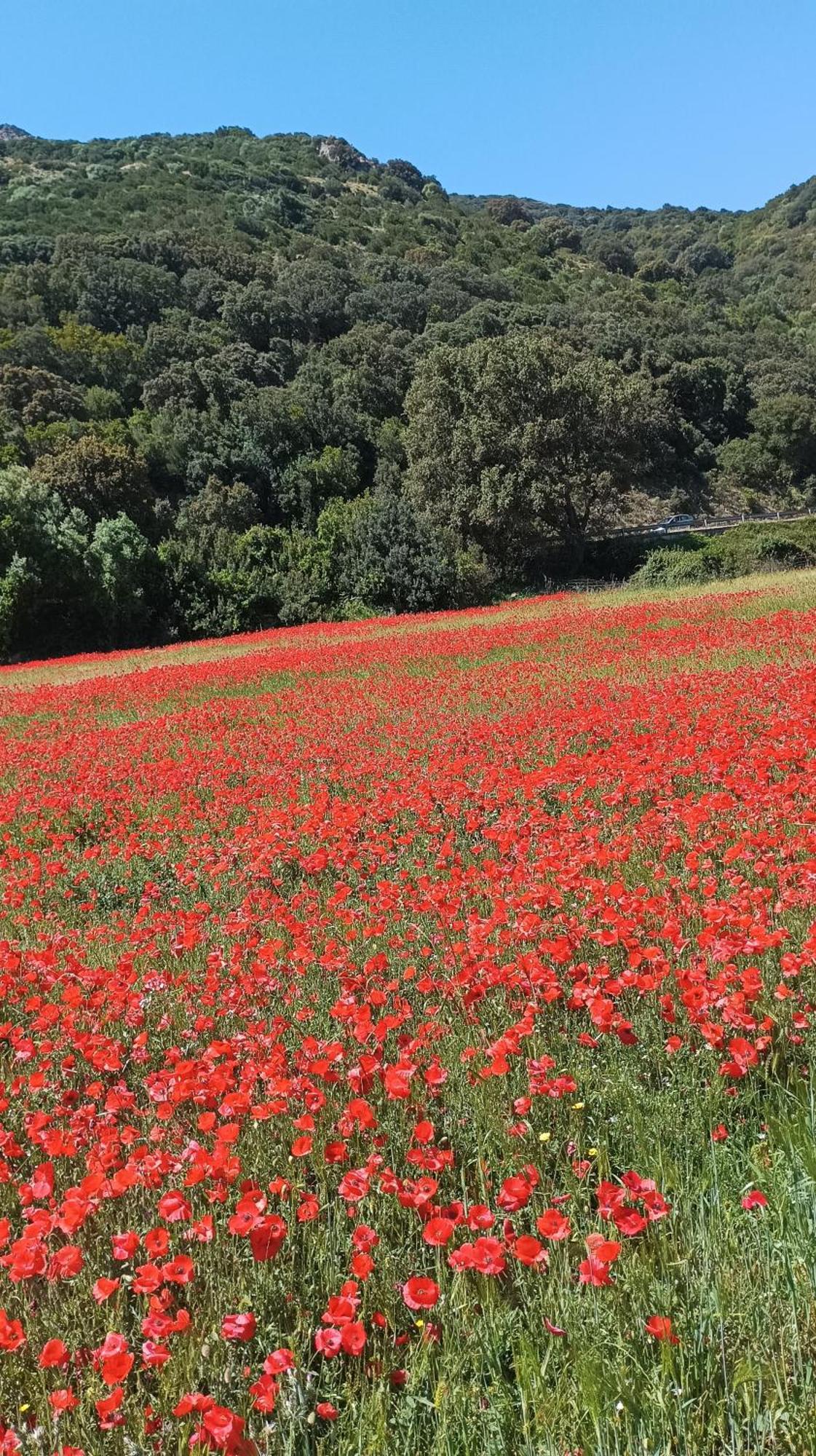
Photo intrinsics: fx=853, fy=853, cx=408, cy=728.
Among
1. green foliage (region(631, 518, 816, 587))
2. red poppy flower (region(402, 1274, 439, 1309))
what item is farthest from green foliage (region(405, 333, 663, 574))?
red poppy flower (region(402, 1274, 439, 1309))

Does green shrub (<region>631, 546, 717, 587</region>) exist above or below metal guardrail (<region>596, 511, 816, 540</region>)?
below

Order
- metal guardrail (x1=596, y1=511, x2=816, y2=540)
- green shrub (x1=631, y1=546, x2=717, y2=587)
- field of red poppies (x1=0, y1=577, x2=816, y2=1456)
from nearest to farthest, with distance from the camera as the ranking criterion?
1. field of red poppies (x1=0, y1=577, x2=816, y2=1456)
2. green shrub (x1=631, y1=546, x2=717, y2=587)
3. metal guardrail (x1=596, y1=511, x2=816, y2=540)

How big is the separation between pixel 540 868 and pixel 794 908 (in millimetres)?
1529

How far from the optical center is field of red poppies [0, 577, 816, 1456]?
216 cm

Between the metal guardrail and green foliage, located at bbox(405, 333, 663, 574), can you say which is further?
the metal guardrail

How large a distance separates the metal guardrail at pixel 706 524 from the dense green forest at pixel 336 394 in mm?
2451

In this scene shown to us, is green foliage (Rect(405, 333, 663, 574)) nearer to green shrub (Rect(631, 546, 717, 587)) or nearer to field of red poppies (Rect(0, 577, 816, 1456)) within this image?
green shrub (Rect(631, 546, 717, 587))

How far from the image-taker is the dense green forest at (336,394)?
44156mm

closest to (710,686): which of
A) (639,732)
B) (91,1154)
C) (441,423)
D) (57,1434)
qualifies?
(639,732)

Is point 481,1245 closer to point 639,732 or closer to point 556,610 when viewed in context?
point 639,732

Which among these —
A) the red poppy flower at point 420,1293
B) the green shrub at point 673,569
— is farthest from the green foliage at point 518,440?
the red poppy flower at point 420,1293

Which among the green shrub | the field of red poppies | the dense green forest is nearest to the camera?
the field of red poppies

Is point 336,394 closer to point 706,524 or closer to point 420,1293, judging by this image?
point 706,524

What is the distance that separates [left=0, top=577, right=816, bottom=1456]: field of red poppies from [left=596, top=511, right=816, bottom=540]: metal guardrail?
1974 inches
